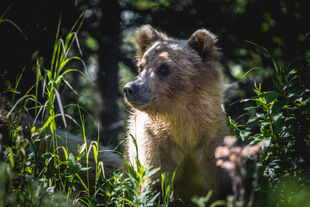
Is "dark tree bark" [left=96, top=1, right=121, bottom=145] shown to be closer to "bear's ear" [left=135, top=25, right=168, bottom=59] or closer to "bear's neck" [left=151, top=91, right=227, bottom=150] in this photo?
"bear's ear" [left=135, top=25, right=168, bottom=59]

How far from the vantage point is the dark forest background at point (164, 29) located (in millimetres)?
4305

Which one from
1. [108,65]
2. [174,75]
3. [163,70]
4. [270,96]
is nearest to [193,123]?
[174,75]

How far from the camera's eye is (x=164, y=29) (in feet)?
18.9

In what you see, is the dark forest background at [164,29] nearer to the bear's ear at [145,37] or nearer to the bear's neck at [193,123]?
the bear's ear at [145,37]

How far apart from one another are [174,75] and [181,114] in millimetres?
405

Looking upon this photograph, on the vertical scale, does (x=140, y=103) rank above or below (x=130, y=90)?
below

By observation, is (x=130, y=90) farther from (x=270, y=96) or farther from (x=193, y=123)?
(x=270, y=96)

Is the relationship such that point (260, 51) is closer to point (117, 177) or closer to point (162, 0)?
point (162, 0)

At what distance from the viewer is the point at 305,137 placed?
2729 millimetres

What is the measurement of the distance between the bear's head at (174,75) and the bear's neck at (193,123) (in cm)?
6

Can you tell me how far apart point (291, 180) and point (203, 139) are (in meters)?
1.05

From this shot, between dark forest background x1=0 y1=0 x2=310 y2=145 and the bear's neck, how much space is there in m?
1.21

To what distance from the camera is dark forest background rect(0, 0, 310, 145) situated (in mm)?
4305

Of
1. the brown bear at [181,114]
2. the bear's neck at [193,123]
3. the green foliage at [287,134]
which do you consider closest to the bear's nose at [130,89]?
the brown bear at [181,114]
